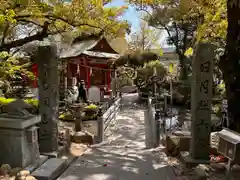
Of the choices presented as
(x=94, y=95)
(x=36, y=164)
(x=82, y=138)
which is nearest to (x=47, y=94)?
(x=36, y=164)

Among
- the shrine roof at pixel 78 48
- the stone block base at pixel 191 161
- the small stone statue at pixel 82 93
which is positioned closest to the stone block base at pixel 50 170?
the stone block base at pixel 191 161

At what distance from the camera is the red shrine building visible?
1708cm

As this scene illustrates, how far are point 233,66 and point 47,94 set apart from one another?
13.8 feet

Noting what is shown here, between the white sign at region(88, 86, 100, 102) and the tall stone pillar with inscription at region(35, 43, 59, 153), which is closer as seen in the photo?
the tall stone pillar with inscription at region(35, 43, 59, 153)

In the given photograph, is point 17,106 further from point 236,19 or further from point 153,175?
point 236,19

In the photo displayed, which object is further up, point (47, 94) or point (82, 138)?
point (47, 94)

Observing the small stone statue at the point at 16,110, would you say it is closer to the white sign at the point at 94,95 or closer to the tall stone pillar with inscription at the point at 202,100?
the tall stone pillar with inscription at the point at 202,100

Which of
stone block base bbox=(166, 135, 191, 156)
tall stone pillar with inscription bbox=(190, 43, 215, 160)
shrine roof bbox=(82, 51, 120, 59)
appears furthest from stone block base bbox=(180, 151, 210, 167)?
shrine roof bbox=(82, 51, 120, 59)

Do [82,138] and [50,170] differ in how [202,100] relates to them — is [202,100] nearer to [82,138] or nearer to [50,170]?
[50,170]

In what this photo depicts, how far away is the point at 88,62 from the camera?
59.2 feet

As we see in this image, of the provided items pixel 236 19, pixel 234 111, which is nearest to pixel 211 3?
pixel 236 19

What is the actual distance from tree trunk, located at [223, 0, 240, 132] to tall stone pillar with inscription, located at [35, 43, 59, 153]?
12.8 ft

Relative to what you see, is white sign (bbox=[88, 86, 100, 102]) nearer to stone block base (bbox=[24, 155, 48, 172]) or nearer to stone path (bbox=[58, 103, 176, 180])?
stone path (bbox=[58, 103, 176, 180])

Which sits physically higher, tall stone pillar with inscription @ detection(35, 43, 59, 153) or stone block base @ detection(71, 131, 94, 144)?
tall stone pillar with inscription @ detection(35, 43, 59, 153)
